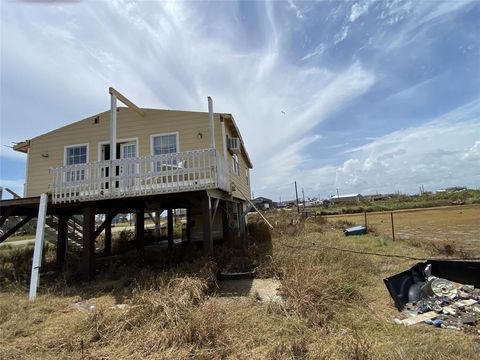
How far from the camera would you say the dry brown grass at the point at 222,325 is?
11.6ft

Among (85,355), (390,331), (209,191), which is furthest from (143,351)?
(209,191)

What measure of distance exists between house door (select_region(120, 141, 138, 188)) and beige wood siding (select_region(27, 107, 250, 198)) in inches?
10.2

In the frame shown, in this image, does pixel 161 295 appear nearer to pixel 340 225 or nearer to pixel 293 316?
pixel 293 316

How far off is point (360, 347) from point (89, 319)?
3707 millimetres

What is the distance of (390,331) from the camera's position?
400 centimetres

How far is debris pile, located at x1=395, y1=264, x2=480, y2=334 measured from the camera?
4.35 metres

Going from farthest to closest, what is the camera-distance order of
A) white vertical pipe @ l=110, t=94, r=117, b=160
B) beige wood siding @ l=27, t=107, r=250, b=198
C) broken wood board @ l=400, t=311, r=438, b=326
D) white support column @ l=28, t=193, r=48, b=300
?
1. beige wood siding @ l=27, t=107, r=250, b=198
2. white vertical pipe @ l=110, t=94, r=117, b=160
3. white support column @ l=28, t=193, r=48, b=300
4. broken wood board @ l=400, t=311, r=438, b=326

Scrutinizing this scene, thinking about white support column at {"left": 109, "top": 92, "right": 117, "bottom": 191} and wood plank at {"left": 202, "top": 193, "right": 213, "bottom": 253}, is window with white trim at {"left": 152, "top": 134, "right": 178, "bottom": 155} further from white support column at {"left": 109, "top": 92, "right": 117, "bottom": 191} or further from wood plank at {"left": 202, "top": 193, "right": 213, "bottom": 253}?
wood plank at {"left": 202, "top": 193, "right": 213, "bottom": 253}

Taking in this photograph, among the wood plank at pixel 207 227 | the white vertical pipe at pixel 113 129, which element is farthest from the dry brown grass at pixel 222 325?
the white vertical pipe at pixel 113 129

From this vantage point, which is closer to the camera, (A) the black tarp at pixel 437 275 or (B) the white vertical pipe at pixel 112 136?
(A) the black tarp at pixel 437 275

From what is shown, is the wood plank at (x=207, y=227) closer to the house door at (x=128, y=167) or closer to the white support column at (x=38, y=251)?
the house door at (x=128, y=167)

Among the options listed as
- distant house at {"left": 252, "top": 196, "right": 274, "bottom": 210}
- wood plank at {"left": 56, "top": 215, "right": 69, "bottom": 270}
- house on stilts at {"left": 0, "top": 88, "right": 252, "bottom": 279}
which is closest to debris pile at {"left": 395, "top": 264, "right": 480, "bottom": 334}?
house on stilts at {"left": 0, "top": 88, "right": 252, "bottom": 279}

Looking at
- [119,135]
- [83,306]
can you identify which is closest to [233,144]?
[119,135]

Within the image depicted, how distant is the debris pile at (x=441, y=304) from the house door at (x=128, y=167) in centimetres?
637
